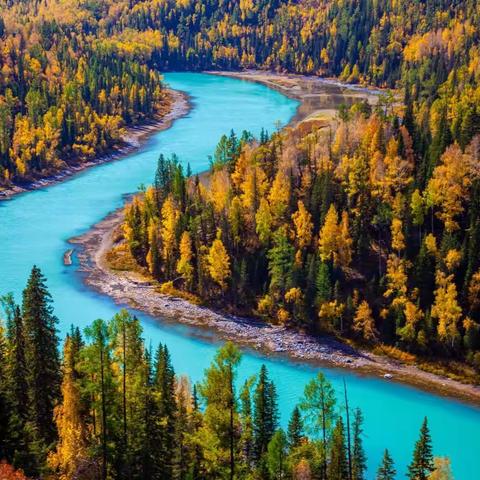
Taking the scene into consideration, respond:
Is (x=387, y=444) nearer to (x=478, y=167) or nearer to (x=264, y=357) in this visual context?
(x=264, y=357)

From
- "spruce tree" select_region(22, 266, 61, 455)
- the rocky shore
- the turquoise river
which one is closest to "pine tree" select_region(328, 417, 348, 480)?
the turquoise river

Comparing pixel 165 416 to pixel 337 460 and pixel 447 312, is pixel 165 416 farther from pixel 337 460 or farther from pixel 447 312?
pixel 447 312

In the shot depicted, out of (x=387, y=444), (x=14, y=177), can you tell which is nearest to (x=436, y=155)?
(x=387, y=444)

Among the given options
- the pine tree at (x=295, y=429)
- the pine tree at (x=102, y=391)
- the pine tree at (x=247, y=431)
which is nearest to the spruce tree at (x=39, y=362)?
the pine tree at (x=102, y=391)

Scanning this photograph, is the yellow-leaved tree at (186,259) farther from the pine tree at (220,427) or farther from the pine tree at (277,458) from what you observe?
the pine tree at (277,458)

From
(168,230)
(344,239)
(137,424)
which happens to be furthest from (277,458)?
(168,230)

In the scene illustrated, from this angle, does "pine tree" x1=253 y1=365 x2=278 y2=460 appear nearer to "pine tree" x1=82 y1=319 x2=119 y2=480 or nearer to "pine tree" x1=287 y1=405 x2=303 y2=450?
"pine tree" x1=287 y1=405 x2=303 y2=450
